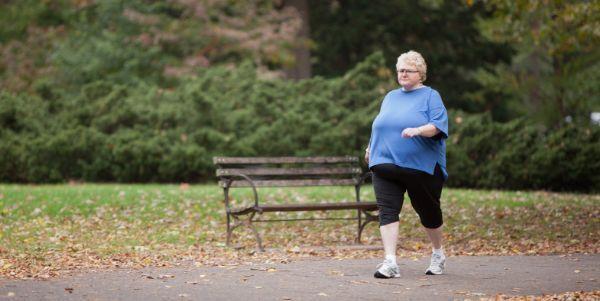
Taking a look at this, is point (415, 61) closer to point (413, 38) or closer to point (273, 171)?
point (273, 171)

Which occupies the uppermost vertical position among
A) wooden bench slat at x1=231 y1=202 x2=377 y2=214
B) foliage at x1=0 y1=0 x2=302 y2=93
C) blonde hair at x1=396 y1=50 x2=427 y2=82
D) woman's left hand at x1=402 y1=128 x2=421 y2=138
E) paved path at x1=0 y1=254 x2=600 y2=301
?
foliage at x1=0 y1=0 x2=302 y2=93

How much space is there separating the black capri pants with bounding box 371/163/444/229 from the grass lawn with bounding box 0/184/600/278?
6.55 feet

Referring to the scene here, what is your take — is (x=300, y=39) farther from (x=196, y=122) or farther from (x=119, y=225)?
(x=119, y=225)

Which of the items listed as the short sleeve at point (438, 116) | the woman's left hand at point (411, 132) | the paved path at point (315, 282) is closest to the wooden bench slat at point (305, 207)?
the paved path at point (315, 282)

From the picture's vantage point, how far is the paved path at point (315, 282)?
7102 mm

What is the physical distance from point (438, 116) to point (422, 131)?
0.25 metres

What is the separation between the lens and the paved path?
7.10 m

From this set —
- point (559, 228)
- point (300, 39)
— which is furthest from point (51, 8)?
point (559, 228)

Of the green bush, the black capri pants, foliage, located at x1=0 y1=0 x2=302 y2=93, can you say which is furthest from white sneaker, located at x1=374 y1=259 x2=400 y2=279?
foliage, located at x1=0 y1=0 x2=302 y2=93

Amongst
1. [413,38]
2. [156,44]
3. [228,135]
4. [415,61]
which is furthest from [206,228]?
[413,38]

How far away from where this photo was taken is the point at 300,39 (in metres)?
25.6

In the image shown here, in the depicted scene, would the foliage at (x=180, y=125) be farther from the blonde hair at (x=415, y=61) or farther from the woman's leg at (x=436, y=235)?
the blonde hair at (x=415, y=61)

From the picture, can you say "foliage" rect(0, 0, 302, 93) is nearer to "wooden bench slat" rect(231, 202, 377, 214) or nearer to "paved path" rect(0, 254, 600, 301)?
"wooden bench slat" rect(231, 202, 377, 214)

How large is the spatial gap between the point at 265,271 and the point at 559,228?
5.10 m
